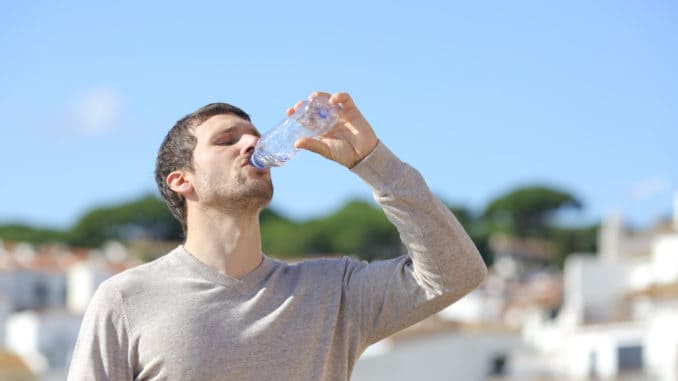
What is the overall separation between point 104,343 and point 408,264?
870 mm

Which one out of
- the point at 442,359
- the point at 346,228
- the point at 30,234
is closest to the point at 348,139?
the point at 442,359

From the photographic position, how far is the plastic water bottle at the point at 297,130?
13.8ft

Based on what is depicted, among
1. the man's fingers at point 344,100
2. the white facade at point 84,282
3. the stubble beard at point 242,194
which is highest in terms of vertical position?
the man's fingers at point 344,100

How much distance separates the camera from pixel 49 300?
2911 inches

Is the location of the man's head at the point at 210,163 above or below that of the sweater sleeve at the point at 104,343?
above

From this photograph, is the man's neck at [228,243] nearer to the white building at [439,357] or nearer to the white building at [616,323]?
the white building at [439,357]

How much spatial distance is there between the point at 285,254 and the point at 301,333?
94.1m

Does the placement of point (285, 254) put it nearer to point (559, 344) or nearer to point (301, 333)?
point (559, 344)

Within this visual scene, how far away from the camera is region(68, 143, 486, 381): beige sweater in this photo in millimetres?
4160

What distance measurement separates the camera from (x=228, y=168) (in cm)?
429

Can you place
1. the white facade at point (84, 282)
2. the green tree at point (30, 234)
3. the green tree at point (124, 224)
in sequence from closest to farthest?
the white facade at point (84, 282) → the green tree at point (124, 224) → the green tree at point (30, 234)

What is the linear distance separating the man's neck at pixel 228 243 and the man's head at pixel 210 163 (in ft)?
0.18

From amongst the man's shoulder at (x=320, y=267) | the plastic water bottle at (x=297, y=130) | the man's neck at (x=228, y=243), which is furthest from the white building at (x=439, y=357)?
the plastic water bottle at (x=297, y=130)

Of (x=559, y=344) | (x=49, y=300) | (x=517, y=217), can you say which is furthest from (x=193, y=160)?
(x=517, y=217)
